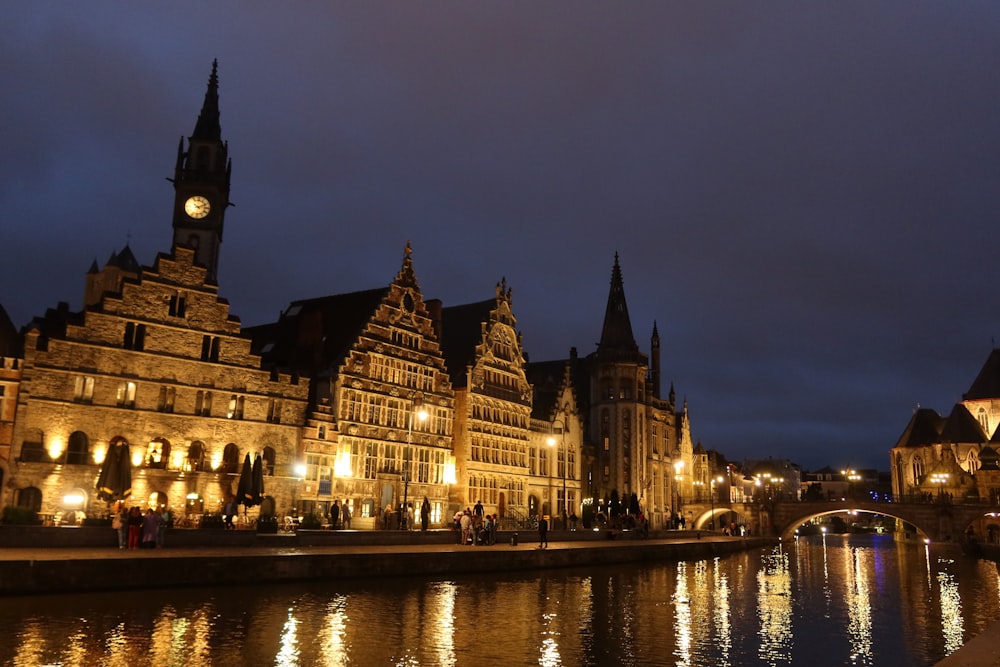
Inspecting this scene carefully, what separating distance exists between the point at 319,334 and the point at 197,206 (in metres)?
20.3

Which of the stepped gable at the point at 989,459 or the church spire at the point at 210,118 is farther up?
the church spire at the point at 210,118

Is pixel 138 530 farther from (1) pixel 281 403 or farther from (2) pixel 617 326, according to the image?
(2) pixel 617 326

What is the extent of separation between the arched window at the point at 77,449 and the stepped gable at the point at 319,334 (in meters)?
13.9

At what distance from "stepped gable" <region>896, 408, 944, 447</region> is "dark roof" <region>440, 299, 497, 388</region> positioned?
79884 millimetres

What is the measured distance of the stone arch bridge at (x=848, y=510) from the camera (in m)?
80.4

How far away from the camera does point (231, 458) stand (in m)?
45.6

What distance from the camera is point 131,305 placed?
42.6 m

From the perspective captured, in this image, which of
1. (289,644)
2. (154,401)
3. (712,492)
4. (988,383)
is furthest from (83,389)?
(988,383)

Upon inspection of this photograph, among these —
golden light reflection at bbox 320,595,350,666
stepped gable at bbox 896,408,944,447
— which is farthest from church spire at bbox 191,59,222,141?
stepped gable at bbox 896,408,944,447

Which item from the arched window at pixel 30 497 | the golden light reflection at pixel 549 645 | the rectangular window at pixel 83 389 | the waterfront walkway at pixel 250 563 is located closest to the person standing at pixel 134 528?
the waterfront walkway at pixel 250 563

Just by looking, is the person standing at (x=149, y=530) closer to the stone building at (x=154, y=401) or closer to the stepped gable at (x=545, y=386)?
the stone building at (x=154, y=401)

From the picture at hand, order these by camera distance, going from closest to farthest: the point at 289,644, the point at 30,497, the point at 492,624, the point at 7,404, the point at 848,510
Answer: the point at 289,644 < the point at 492,624 < the point at 30,497 < the point at 7,404 < the point at 848,510

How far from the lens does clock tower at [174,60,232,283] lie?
67.4 metres

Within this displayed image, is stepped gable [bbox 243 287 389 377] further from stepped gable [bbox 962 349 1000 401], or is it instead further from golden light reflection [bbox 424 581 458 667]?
stepped gable [bbox 962 349 1000 401]
